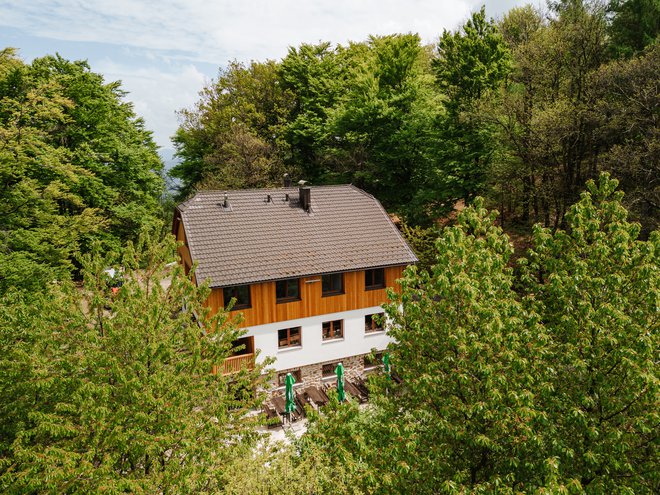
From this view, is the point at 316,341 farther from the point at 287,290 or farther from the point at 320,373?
the point at 287,290

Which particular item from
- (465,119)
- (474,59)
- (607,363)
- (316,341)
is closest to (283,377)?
(316,341)

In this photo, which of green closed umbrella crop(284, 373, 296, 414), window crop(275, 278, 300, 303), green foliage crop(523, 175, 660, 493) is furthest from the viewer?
window crop(275, 278, 300, 303)

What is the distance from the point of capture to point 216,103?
143 ft

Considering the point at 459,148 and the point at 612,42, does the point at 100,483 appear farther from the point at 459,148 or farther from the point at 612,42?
the point at 612,42

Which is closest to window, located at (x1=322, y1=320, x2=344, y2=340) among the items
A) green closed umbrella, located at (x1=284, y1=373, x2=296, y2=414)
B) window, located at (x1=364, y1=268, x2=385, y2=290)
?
window, located at (x1=364, y1=268, x2=385, y2=290)

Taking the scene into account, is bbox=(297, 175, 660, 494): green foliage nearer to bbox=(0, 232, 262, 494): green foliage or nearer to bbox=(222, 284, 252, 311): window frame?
A: bbox=(0, 232, 262, 494): green foliage

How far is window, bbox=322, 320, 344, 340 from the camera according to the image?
66.7 ft

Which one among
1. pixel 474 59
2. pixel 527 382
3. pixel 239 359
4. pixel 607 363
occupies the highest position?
pixel 474 59

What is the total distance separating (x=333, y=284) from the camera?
20359mm

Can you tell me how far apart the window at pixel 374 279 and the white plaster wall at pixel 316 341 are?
1.07 meters

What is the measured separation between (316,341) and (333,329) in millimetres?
1104

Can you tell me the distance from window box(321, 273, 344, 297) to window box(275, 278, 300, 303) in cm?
129

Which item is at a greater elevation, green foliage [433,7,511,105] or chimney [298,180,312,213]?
green foliage [433,7,511,105]

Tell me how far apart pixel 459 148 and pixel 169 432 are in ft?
79.0
